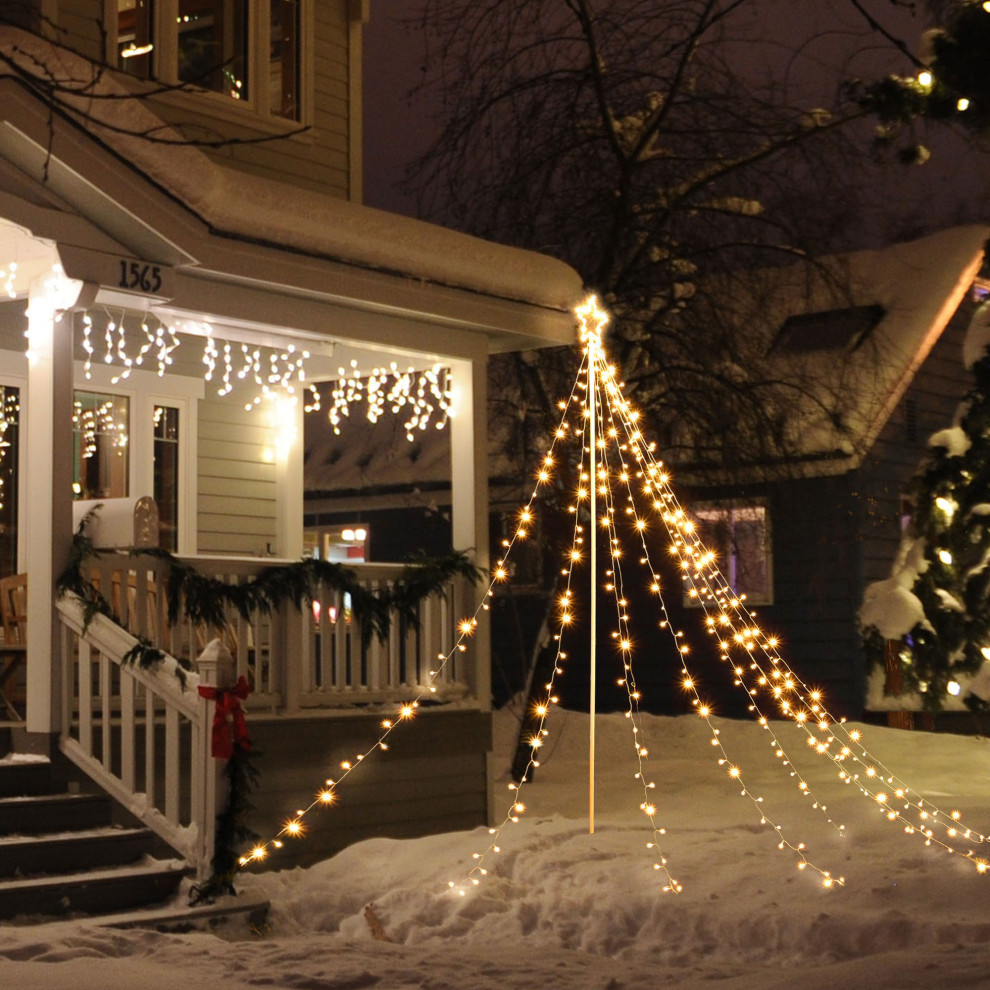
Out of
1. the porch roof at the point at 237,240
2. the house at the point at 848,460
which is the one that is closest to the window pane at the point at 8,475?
the porch roof at the point at 237,240

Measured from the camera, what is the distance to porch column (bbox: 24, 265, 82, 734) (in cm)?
895

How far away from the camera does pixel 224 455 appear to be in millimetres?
13281

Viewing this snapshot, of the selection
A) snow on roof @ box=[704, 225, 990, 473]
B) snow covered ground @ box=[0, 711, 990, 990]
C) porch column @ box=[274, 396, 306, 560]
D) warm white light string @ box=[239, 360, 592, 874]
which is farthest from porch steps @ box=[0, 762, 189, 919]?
snow on roof @ box=[704, 225, 990, 473]

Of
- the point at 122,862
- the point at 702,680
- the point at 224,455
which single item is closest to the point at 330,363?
the point at 224,455

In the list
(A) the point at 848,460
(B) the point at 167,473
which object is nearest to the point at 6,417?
(B) the point at 167,473

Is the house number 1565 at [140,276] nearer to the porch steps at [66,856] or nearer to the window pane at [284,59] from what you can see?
the porch steps at [66,856]

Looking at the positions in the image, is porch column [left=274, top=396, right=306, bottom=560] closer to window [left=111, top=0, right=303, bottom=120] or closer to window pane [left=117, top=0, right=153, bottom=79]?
window [left=111, top=0, right=303, bottom=120]

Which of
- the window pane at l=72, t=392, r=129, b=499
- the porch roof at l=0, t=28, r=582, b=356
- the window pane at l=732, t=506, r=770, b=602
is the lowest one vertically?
the window pane at l=732, t=506, r=770, b=602

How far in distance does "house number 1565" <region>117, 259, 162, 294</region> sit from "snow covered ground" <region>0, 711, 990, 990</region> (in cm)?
352

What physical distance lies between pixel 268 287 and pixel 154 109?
7.80ft

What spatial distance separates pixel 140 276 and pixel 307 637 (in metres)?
2.66

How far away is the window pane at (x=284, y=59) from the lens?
13062 millimetres

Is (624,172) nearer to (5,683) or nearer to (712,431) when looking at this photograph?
(712,431)

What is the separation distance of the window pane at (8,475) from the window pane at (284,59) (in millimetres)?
3482
